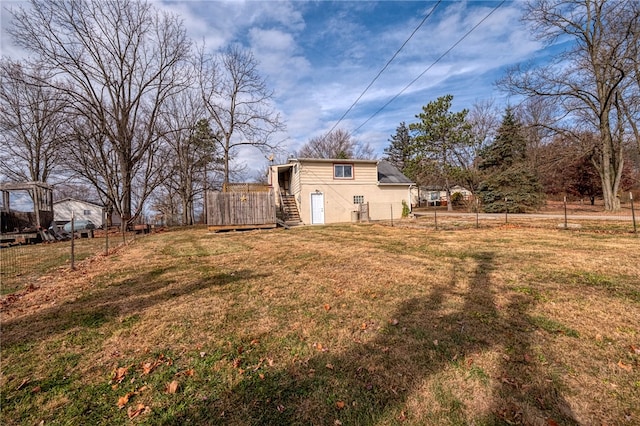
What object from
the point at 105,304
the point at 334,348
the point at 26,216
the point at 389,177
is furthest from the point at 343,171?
the point at 26,216

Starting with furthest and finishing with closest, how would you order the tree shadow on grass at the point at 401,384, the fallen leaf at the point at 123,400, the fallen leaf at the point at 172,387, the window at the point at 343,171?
1. the window at the point at 343,171
2. the fallen leaf at the point at 172,387
3. the fallen leaf at the point at 123,400
4. the tree shadow on grass at the point at 401,384

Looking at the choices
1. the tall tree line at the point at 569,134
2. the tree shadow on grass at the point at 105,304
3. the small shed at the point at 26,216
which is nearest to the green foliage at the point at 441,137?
the tall tree line at the point at 569,134

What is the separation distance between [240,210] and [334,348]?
12958 mm

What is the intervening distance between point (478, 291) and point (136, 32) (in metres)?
22.3

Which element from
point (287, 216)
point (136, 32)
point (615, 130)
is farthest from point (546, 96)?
point (136, 32)

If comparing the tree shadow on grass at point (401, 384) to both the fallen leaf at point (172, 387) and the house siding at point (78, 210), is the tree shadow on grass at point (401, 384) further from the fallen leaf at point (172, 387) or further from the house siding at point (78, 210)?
the house siding at point (78, 210)

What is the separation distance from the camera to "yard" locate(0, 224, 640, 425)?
75.7 inches

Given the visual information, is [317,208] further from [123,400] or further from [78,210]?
[78,210]

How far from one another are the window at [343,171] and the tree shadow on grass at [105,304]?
520 inches

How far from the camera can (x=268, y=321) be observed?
3295 millimetres

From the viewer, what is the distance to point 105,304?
3.97 metres

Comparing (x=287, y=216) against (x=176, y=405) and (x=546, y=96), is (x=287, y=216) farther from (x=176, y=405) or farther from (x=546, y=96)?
(x=546, y=96)

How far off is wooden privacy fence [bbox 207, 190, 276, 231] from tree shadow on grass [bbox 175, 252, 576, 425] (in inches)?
501

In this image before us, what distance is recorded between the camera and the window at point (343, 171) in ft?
58.9
